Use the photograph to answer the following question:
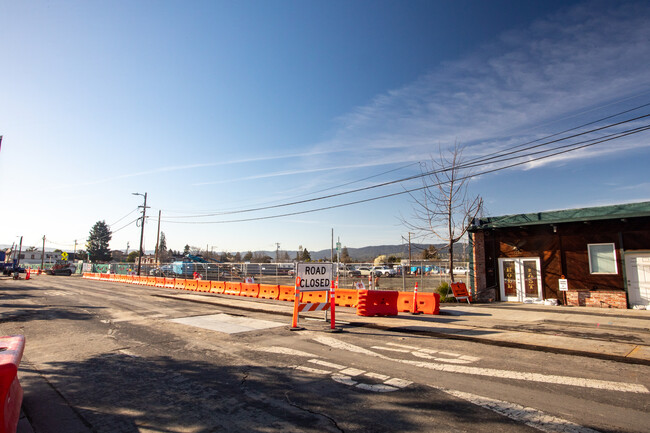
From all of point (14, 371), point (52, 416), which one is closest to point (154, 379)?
point (52, 416)

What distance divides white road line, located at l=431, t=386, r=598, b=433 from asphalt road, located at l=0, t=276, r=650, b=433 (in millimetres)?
23

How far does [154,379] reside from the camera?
576cm

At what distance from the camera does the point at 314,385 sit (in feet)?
17.9

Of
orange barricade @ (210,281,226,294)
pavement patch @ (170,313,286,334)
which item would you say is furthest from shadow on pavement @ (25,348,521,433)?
orange barricade @ (210,281,226,294)

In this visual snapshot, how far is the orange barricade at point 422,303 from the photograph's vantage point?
13.9 m

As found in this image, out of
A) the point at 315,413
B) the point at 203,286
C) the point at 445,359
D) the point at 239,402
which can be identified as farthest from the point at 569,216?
the point at 203,286

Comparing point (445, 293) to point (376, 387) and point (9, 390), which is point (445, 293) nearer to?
point (376, 387)

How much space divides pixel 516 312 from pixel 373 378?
11584 millimetres

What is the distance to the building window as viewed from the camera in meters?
16.3

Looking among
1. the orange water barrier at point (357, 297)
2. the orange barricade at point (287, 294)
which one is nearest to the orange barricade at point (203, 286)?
the orange water barrier at point (357, 297)

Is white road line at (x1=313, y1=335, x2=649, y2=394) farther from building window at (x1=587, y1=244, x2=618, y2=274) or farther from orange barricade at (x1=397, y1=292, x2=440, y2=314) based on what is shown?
building window at (x1=587, y1=244, x2=618, y2=274)

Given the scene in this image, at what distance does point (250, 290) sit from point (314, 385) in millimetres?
17618

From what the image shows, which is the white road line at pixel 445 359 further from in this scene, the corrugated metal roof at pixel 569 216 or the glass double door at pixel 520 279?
the glass double door at pixel 520 279

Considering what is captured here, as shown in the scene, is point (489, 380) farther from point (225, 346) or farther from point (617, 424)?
point (225, 346)
